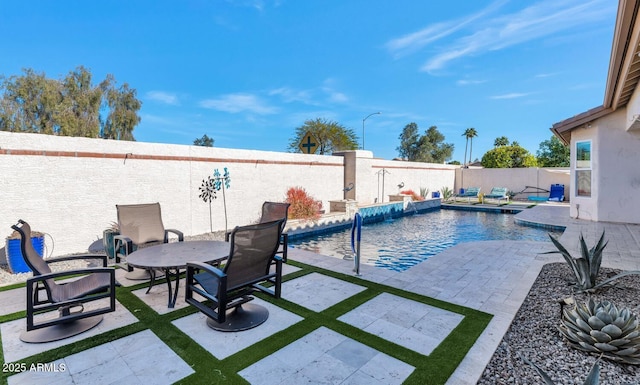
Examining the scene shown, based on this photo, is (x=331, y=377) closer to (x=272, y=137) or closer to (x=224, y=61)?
(x=224, y=61)

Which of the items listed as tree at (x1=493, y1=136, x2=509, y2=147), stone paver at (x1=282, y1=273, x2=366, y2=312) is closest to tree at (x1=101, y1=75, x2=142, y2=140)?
stone paver at (x1=282, y1=273, x2=366, y2=312)

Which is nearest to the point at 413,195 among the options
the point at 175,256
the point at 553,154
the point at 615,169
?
the point at 615,169

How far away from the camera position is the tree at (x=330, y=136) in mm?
28188

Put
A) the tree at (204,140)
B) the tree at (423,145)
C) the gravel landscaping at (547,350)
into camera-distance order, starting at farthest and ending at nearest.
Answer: the tree at (204,140), the tree at (423,145), the gravel landscaping at (547,350)

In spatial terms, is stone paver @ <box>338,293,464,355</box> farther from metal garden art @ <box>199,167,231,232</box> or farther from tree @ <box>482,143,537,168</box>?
tree @ <box>482,143,537,168</box>

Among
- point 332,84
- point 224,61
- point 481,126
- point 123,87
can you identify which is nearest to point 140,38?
point 224,61

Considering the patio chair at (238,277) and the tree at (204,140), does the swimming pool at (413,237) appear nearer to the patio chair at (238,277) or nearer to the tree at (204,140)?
the patio chair at (238,277)

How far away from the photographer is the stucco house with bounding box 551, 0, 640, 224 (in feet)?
28.8

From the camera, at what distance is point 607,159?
9.15m

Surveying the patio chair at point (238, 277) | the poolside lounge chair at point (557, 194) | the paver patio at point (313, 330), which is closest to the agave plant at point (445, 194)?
the poolside lounge chair at point (557, 194)

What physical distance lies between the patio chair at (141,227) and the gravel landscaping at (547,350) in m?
4.64

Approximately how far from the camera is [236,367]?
8.57ft

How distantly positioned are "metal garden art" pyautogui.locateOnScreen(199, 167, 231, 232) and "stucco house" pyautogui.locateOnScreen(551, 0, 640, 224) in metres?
10.3

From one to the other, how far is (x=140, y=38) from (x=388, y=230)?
55.9 ft
